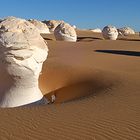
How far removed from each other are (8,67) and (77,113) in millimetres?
2893

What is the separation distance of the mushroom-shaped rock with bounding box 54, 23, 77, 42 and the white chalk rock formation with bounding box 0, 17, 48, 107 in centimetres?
1780

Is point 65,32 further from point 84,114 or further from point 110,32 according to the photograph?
point 84,114

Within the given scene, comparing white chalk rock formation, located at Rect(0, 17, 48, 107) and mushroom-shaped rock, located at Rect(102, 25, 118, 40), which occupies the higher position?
white chalk rock formation, located at Rect(0, 17, 48, 107)

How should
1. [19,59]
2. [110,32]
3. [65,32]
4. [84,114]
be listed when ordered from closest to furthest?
[84,114] → [19,59] → [65,32] → [110,32]

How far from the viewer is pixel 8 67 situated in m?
8.99

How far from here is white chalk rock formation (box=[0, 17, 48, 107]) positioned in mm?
8852

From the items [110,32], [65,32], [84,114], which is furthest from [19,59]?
[110,32]

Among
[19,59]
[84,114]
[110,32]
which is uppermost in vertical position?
[19,59]

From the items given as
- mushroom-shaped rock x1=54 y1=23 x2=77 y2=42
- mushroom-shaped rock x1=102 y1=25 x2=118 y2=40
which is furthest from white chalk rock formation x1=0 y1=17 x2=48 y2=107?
mushroom-shaped rock x1=102 y1=25 x2=118 y2=40

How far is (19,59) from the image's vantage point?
29.6 feet

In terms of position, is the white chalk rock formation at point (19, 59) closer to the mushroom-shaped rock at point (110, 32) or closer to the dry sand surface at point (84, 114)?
the dry sand surface at point (84, 114)

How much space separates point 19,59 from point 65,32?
736 inches

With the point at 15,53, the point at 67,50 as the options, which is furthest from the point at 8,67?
the point at 67,50

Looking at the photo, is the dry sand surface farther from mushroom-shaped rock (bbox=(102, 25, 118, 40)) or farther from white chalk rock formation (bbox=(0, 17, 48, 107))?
mushroom-shaped rock (bbox=(102, 25, 118, 40))
